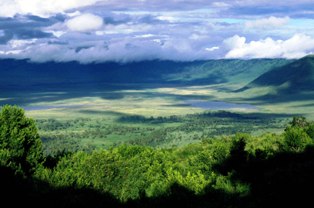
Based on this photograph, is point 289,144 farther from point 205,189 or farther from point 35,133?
point 35,133

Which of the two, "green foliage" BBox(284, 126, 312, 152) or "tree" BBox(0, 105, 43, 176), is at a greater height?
"tree" BBox(0, 105, 43, 176)

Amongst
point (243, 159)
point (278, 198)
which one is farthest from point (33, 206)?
point (243, 159)

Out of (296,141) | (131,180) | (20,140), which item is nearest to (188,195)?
(131,180)

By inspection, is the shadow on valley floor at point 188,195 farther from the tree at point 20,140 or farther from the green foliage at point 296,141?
the green foliage at point 296,141

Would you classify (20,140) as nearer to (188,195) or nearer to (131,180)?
(131,180)

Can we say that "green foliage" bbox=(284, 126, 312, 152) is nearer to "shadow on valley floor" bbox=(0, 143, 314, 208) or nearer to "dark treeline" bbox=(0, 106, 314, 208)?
"dark treeline" bbox=(0, 106, 314, 208)

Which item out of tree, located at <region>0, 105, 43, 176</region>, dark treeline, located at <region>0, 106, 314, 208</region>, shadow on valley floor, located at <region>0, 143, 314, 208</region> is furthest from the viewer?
tree, located at <region>0, 105, 43, 176</region>

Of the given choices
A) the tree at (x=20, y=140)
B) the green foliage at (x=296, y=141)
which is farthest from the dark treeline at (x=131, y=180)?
the green foliage at (x=296, y=141)

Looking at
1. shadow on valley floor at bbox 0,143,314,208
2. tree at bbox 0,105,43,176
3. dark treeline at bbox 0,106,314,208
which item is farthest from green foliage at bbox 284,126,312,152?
tree at bbox 0,105,43,176
